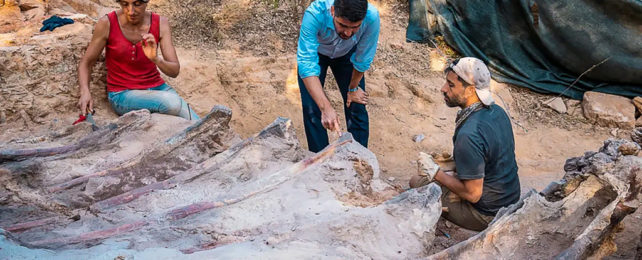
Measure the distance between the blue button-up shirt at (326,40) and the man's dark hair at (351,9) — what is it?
293 millimetres

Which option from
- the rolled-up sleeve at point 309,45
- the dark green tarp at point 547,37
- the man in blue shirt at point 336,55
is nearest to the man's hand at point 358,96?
the man in blue shirt at point 336,55

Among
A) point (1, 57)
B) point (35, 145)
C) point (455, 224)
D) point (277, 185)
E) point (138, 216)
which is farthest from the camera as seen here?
point (1, 57)

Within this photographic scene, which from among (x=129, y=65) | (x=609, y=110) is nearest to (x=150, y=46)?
(x=129, y=65)

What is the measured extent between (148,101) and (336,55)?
126 cm

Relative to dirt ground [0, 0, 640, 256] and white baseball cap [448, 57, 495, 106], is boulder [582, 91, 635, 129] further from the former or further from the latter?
white baseball cap [448, 57, 495, 106]

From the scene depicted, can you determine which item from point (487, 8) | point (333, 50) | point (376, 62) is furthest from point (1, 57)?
point (487, 8)

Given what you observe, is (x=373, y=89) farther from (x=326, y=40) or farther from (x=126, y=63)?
(x=126, y=63)

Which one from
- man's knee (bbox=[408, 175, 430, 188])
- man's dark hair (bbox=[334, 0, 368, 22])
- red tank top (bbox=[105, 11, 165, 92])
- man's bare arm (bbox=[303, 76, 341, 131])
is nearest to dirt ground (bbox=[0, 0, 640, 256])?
man's knee (bbox=[408, 175, 430, 188])

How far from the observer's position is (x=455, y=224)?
3.24 metres

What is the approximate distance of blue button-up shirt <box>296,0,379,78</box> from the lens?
329 cm

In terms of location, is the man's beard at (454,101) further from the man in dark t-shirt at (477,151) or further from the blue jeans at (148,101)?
the blue jeans at (148,101)

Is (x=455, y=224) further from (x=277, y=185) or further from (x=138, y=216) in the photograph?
(x=138, y=216)

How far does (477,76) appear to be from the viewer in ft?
9.32

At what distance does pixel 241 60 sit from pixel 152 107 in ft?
5.91
